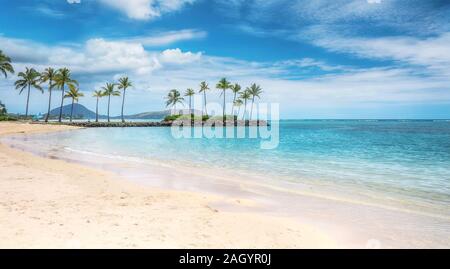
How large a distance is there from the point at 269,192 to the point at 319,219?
3416 mm

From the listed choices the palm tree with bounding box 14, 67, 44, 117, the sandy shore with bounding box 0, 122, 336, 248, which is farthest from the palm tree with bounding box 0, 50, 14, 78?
the sandy shore with bounding box 0, 122, 336, 248

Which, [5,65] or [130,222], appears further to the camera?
[5,65]

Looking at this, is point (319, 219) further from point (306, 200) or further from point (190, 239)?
point (190, 239)

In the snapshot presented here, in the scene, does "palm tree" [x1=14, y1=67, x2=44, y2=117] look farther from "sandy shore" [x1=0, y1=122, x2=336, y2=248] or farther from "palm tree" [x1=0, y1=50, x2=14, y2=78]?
"sandy shore" [x1=0, y1=122, x2=336, y2=248]

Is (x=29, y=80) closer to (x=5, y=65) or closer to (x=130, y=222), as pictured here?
(x=5, y=65)

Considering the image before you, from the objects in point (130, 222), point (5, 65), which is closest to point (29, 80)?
point (5, 65)

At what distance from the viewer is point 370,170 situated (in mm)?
17016

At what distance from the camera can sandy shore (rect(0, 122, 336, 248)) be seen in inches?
211

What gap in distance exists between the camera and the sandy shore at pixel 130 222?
5.36 m

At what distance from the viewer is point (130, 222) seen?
6418mm

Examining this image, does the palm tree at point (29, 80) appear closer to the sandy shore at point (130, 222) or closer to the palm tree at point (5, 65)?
the palm tree at point (5, 65)

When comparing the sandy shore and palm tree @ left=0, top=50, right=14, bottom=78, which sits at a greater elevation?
palm tree @ left=0, top=50, right=14, bottom=78

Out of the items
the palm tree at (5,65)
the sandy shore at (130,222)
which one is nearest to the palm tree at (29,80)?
the palm tree at (5,65)
